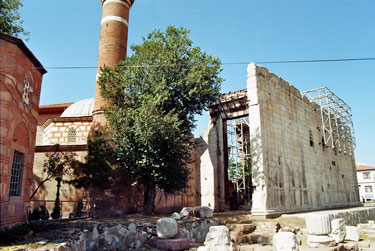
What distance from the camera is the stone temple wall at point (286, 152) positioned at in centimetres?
1473

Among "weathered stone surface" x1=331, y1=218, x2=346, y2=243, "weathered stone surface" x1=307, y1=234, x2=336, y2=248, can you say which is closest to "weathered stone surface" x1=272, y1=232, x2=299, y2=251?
"weathered stone surface" x1=307, y1=234, x2=336, y2=248

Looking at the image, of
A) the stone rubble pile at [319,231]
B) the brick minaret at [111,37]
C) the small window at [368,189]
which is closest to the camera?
the stone rubble pile at [319,231]

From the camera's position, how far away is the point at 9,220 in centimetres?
822

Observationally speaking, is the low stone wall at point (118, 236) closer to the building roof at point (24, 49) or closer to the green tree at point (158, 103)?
the green tree at point (158, 103)

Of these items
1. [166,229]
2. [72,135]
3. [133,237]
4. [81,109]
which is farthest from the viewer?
[81,109]

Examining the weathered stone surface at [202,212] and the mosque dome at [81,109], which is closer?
the weathered stone surface at [202,212]

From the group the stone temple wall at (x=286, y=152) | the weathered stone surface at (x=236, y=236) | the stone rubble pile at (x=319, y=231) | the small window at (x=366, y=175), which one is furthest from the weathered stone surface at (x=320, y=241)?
the small window at (x=366, y=175)

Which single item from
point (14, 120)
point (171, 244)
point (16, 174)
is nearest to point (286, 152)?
point (171, 244)

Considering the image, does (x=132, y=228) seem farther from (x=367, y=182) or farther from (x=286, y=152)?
(x=367, y=182)

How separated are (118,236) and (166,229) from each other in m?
1.57

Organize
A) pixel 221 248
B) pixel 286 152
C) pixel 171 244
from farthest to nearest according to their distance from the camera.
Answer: pixel 286 152 → pixel 171 244 → pixel 221 248

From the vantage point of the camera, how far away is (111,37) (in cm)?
1795

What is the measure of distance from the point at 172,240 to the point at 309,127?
50.0ft

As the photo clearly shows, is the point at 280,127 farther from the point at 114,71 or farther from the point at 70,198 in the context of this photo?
the point at 70,198
